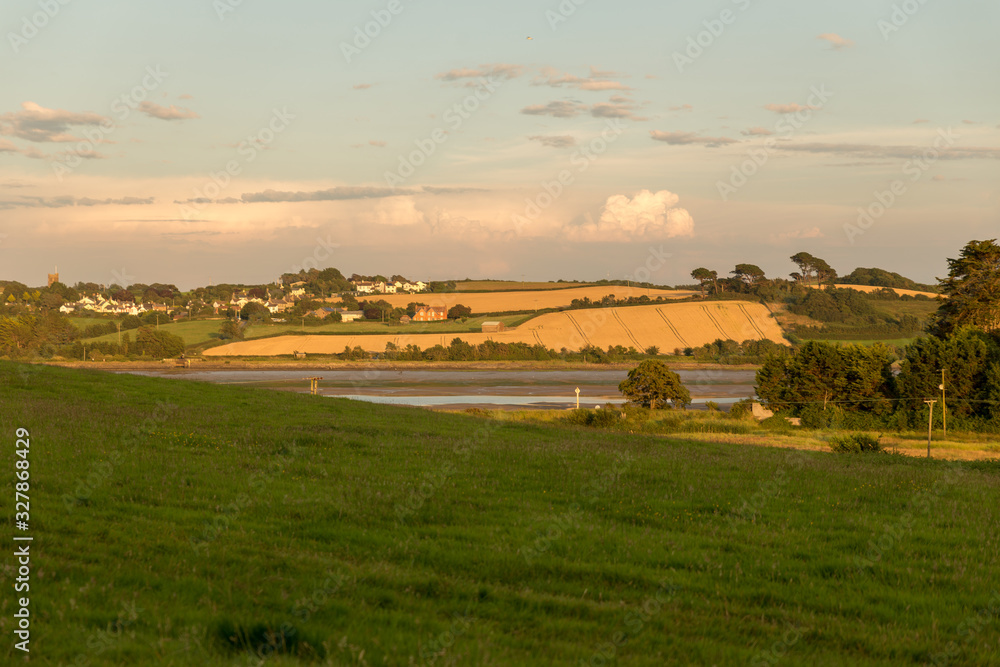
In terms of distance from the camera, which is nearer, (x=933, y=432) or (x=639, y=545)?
(x=639, y=545)

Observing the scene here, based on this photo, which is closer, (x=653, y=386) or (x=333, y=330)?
(x=653, y=386)

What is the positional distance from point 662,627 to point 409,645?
2.90m

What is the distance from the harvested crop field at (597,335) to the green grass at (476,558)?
158 metres

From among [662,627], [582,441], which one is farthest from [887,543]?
[582,441]

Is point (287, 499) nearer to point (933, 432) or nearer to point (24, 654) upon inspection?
point (24, 654)

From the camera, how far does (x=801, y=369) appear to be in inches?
3091

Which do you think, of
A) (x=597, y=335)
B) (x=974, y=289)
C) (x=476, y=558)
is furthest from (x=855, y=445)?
(x=597, y=335)

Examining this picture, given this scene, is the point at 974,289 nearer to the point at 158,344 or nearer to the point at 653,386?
the point at 653,386

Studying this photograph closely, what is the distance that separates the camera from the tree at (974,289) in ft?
244

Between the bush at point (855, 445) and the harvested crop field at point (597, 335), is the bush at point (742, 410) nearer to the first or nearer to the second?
the bush at point (855, 445)

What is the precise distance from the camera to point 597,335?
184 metres

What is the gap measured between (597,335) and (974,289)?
365 ft

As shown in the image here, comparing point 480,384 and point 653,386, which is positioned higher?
point 653,386

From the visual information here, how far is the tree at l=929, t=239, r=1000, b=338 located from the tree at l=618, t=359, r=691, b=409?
88.2 feet
